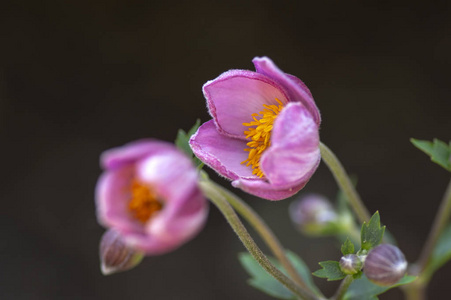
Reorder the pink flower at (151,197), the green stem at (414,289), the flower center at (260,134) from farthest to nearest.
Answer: the green stem at (414,289), the flower center at (260,134), the pink flower at (151,197)

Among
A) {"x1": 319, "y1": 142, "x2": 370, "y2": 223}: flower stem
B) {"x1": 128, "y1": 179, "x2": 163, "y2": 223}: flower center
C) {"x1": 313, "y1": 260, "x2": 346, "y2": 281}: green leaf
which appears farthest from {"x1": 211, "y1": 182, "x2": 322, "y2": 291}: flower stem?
{"x1": 128, "y1": 179, "x2": 163, "y2": 223}: flower center

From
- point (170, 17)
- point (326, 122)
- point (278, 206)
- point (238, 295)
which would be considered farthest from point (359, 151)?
point (170, 17)

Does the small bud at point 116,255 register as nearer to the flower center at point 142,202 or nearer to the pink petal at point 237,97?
the flower center at point 142,202

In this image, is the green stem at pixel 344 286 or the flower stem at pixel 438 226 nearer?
the green stem at pixel 344 286

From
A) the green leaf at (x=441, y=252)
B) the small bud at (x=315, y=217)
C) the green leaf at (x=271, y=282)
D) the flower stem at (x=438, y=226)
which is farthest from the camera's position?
the small bud at (x=315, y=217)

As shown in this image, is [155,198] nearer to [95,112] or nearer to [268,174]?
[268,174]

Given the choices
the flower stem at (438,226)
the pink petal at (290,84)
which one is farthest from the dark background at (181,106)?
the pink petal at (290,84)
